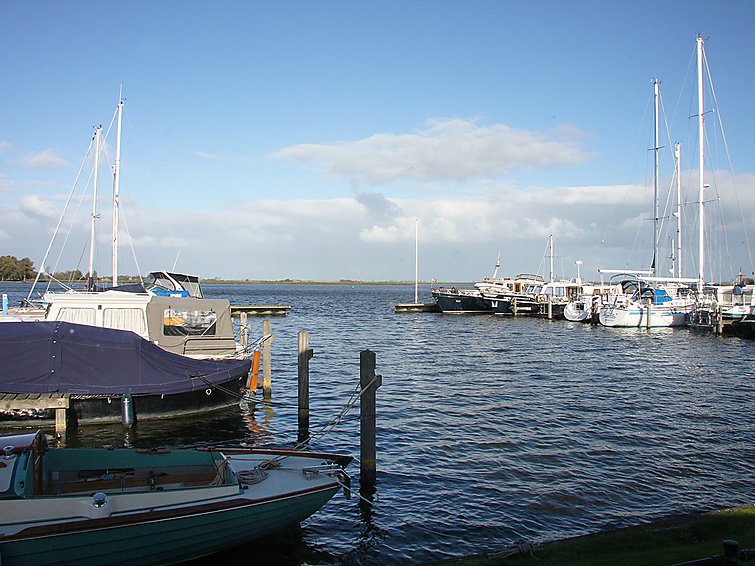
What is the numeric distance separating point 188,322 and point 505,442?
39.5 feet

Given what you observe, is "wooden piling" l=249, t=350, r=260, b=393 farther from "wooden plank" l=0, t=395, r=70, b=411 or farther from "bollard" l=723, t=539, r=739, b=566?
"bollard" l=723, t=539, r=739, b=566

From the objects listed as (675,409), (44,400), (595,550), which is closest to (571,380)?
(675,409)

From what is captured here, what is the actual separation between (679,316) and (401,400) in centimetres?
4158

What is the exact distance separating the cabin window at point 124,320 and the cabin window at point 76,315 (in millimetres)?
418

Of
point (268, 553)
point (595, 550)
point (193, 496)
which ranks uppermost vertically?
point (193, 496)

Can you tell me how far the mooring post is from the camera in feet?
40.0

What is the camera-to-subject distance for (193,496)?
28.0 ft

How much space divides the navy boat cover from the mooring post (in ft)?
24.3

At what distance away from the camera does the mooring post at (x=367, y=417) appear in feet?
40.0

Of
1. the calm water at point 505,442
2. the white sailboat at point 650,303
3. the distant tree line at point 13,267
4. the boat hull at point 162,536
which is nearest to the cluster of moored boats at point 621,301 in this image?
the white sailboat at point 650,303

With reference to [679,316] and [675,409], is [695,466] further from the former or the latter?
[679,316]

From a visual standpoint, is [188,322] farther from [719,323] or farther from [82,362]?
[719,323]

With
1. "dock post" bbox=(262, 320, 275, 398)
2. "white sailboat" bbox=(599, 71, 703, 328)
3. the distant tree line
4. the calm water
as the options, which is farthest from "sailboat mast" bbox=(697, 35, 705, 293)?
the distant tree line

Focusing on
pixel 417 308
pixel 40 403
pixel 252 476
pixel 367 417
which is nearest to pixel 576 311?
pixel 417 308
